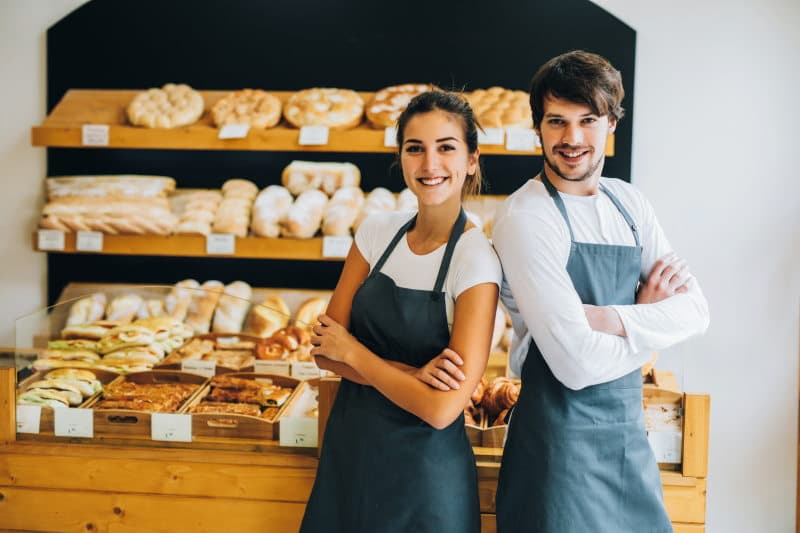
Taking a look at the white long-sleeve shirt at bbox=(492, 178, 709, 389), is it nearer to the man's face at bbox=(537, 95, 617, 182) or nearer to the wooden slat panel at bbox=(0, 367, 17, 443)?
the man's face at bbox=(537, 95, 617, 182)

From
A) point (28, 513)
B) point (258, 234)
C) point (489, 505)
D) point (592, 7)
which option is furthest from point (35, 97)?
point (489, 505)

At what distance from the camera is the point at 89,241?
3.32 metres

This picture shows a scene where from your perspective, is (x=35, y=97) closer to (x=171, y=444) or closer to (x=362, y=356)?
(x=171, y=444)

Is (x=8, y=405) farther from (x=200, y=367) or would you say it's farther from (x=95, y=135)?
(x=95, y=135)

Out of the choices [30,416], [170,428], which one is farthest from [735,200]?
[30,416]

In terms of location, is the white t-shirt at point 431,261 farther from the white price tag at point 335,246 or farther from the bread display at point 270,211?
the bread display at point 270,211

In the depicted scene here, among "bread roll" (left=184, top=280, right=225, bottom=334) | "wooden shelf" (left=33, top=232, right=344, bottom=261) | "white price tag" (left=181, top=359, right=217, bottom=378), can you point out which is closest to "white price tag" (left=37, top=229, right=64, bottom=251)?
"wooden shelf" (left=33, top=232, right=344, bottom=261)

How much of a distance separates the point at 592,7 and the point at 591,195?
193cm

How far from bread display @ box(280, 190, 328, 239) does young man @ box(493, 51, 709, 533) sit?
1535 mm

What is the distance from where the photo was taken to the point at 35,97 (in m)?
3.77

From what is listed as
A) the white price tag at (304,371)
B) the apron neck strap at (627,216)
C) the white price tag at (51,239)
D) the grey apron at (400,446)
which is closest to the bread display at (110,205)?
the white price tag at (51,239)

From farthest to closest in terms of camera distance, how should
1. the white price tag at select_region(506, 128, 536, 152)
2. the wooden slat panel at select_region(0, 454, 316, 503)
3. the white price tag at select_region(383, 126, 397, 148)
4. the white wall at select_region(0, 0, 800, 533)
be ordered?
the white wall at select_region(0, 0, 800, 533) → the white price tag at select_region(383, 126, 397, 148) → the white price tag at select_region(506, 128, 536, 152) → the wooden slat panel at select_region(0, 454, 316, 503)

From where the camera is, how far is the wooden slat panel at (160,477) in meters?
2.19

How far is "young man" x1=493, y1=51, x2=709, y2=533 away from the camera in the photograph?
168cm
